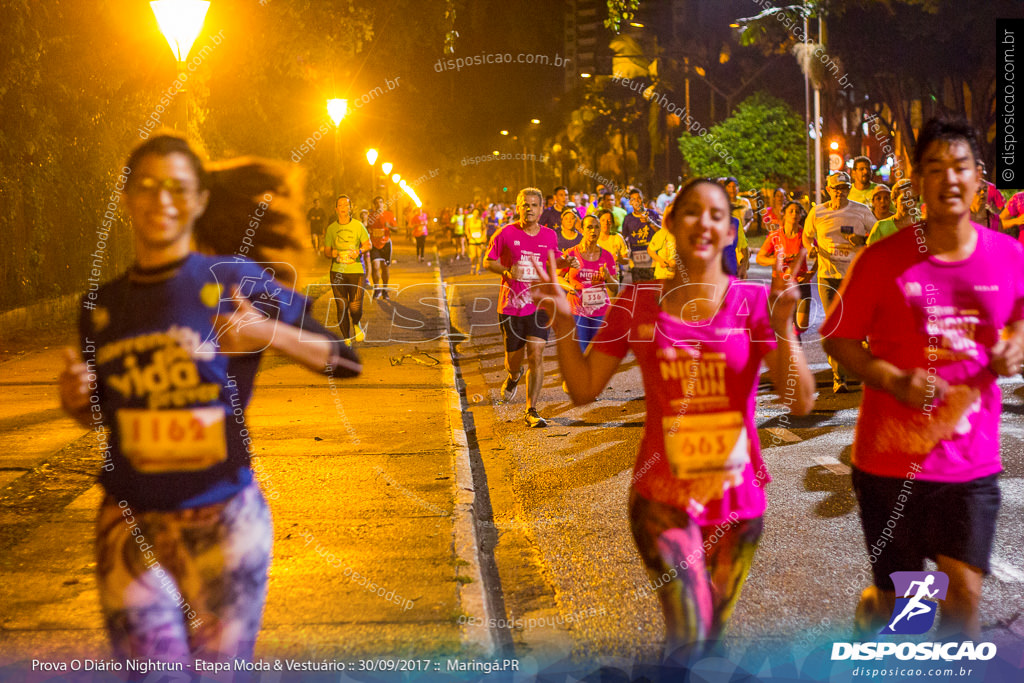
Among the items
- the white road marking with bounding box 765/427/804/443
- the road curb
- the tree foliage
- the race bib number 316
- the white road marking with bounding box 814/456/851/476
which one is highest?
the tree foliage

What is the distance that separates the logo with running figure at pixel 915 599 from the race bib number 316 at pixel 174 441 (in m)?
2.07

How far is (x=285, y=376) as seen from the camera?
11.8 m

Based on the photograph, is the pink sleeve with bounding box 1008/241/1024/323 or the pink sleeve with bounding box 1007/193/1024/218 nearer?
the pink sleeve with bounding box 1008/241/1024/323

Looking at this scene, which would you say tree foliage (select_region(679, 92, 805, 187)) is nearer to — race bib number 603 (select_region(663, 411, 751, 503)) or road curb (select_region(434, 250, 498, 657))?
road curb (select_region(434, 250, 498, 657))

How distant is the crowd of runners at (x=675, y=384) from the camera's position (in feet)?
9.04

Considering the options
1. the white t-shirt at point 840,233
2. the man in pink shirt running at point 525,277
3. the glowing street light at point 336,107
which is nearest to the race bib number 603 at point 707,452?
the man in pink shirt running at point 525,277

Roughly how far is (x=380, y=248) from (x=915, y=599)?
62.3 ft

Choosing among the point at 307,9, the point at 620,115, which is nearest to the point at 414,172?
the point at 620,115

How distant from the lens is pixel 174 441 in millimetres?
2756

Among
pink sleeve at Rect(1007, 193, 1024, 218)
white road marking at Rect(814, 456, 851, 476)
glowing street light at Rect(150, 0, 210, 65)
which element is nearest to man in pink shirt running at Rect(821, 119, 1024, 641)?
white road marking at Rect(814, 456, 851, 476)

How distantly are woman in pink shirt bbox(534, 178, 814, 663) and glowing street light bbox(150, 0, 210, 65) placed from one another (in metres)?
7.66

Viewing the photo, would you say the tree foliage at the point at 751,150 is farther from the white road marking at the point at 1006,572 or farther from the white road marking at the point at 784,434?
the white road marking at the point at 1006,572

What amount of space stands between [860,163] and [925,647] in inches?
303

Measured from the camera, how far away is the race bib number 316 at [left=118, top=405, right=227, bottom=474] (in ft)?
9.04
